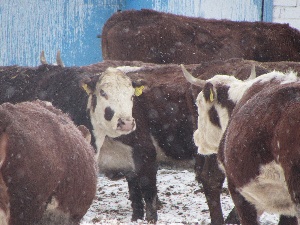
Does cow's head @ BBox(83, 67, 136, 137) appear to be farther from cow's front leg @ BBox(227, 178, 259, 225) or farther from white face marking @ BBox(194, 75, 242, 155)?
cow's front leg @ BBox(227, 178, 259, 225)

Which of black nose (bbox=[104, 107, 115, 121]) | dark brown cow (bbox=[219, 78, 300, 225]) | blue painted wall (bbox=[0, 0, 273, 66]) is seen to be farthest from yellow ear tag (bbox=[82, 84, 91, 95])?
blue painted wall (bbox=[0, 0, 273, 66])

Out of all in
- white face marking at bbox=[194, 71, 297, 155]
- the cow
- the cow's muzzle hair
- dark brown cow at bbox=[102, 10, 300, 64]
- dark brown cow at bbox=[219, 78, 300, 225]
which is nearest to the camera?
dark brown cow at bbox=[219, 78, 300, 225]

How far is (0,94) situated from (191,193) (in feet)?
8.25

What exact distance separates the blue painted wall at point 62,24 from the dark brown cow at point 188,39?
1139 millimetres

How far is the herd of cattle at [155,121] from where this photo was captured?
4.03m

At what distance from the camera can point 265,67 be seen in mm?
7770

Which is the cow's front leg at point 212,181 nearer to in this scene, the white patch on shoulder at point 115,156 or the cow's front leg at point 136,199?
the cow's front leg at point 136,199

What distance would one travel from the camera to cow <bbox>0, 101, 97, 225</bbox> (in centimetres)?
393

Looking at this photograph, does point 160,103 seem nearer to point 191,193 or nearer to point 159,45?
point 191,193

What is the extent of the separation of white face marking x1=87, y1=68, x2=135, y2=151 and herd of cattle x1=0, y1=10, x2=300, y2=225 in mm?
15

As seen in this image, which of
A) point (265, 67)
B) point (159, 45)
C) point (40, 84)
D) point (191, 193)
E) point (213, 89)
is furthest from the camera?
point (159, 45)

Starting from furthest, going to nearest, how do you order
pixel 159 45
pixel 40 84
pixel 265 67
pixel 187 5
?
pixel 187 5
pixel 159 45
pixel 40 84
pixel 265 67

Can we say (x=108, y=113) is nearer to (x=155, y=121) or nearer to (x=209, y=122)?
(x=155, y=121)

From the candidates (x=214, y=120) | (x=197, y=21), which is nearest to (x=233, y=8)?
(x=197, y=21)
